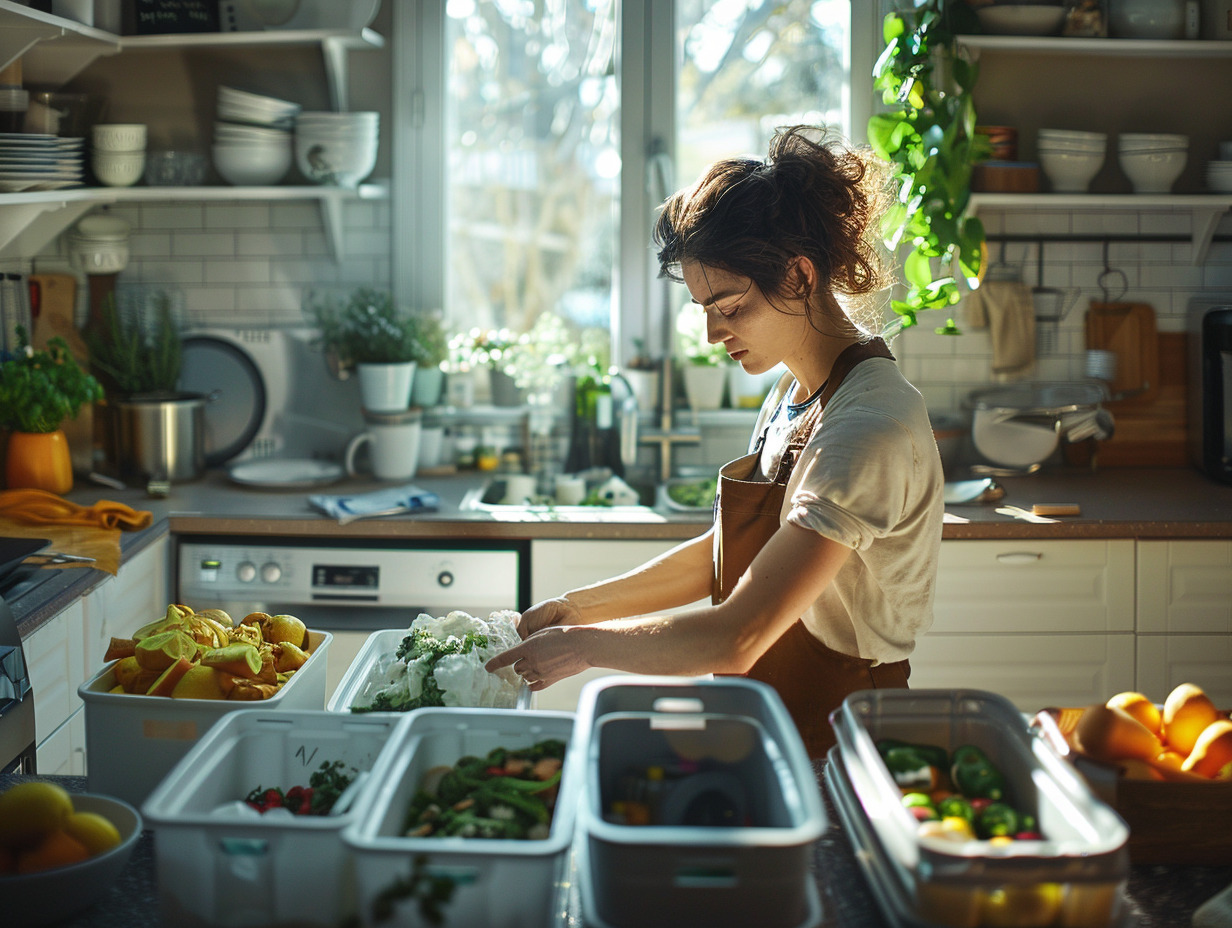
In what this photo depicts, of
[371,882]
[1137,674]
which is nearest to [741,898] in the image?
[371,882]

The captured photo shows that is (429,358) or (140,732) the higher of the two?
(429,358)

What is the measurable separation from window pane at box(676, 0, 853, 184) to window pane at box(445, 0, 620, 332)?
241mm

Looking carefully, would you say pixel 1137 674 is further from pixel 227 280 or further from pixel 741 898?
pixel 227 280

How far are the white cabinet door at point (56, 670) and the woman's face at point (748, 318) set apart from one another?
1449 mm

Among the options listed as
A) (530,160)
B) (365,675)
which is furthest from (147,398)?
(365,675)

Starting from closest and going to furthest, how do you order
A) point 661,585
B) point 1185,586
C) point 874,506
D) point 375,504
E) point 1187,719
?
1. point 1187,719
2. point 874,506
3. point 661,585
4. point 1185,586
5. point 375,504

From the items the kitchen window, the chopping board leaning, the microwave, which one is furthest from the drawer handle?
the chopping board leaning

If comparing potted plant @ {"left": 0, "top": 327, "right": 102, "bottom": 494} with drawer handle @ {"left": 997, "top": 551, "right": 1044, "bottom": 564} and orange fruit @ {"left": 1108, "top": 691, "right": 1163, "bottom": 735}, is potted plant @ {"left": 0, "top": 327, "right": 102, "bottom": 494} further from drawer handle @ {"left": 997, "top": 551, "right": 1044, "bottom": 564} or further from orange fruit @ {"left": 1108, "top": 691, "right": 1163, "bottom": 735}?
orange fruit @ {"left": 1108, "top": 691, "right": 1163, "bottom": 735}

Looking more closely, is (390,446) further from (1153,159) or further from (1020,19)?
(1153,159)

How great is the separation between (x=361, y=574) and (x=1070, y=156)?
7.54ft

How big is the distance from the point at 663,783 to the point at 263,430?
2.70 metres

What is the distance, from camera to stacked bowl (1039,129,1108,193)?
3.19 metres

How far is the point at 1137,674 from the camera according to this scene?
2818 mm

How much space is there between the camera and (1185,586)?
278 centimetres
